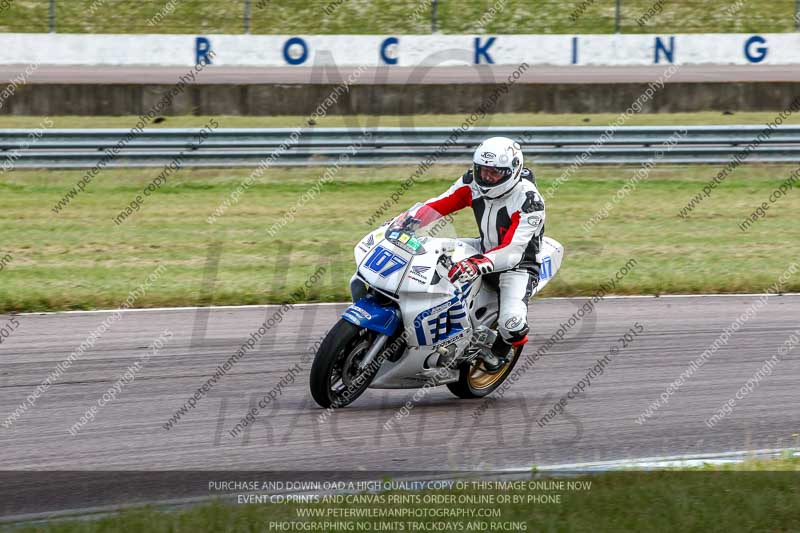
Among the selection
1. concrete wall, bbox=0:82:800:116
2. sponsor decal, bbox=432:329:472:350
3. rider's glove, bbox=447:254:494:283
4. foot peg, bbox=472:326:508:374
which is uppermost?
rider's glove, bbox=447:254:494:283

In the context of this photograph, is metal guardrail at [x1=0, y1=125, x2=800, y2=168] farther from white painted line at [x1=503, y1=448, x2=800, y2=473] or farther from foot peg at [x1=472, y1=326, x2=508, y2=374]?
white painted line at [x1=503, y1=448, x2=800, y2=473]

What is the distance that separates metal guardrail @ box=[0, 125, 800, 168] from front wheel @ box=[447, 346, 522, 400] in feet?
31.3

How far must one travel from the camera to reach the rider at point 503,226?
8.03 m

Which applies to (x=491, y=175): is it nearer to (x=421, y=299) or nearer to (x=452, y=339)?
(x=421, y=299)

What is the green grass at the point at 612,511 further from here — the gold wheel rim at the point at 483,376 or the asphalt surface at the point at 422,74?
the asphalt surface at the point at 422,74

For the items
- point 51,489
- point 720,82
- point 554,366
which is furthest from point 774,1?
point 51,489

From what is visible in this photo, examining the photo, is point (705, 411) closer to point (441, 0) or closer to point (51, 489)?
point (51, 489)

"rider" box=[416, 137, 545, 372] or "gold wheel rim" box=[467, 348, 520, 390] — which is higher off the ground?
"rider" box=[416, 137, 545, 372]

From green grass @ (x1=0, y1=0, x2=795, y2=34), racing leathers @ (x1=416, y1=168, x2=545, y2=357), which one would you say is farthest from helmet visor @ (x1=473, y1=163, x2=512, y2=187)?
green grass @ (x1=0, y1=0, x2=795, y2=34)

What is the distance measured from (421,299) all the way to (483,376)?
1294 millimetres

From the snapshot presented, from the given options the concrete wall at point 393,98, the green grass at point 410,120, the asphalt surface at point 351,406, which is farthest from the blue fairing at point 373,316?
the concrete wall at point 393,98

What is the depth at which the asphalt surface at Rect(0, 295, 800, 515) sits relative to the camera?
722 cm

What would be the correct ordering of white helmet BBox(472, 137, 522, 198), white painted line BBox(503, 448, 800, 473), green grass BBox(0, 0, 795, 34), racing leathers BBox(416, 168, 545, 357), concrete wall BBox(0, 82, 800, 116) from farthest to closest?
green grass BBox(0, 0, 795, 34) → concrete wall BBox(0, 82, 800, 116) → racing leathers BBox(416, 168, 545, 357) → white helmet BBox(472, 137, 522, 198) → white painted line BBox(503, 448, 800, 473)

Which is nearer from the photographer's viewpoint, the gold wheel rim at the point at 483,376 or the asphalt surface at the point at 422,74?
the gold wheel rim at the point at 483,376
